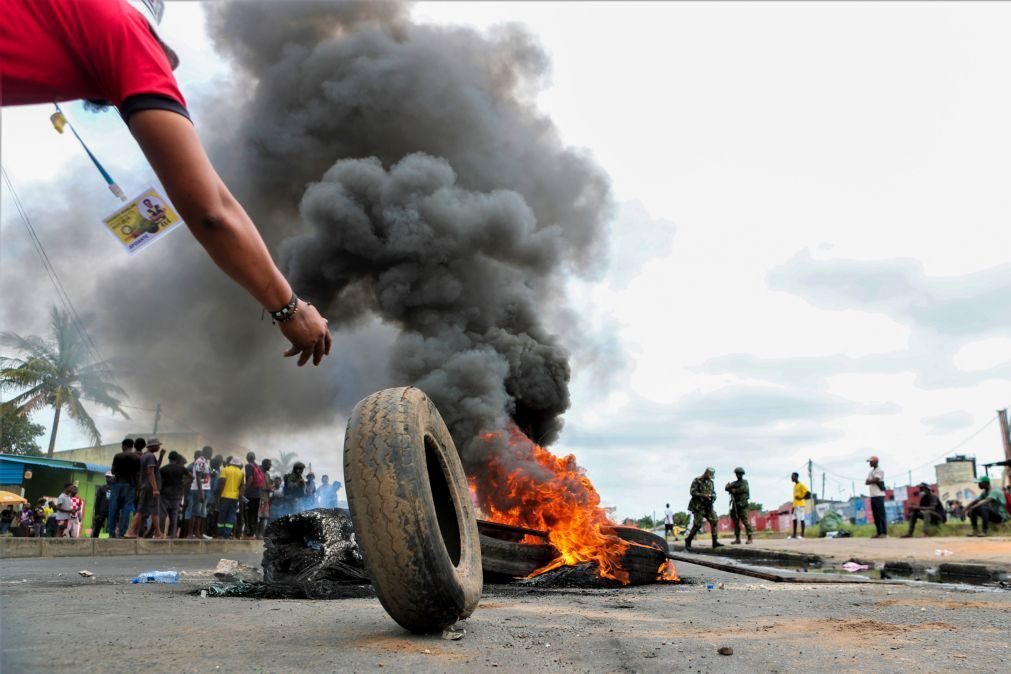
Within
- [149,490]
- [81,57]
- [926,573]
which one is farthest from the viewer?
[149,490]

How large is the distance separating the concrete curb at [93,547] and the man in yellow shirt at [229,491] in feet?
2.24

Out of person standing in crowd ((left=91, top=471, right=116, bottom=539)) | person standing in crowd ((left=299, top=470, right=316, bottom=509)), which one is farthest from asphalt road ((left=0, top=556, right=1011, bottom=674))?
person standing in crowd ((left=299, top=470, right=316, bottom=509))

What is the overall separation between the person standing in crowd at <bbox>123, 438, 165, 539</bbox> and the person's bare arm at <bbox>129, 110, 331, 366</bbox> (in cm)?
982

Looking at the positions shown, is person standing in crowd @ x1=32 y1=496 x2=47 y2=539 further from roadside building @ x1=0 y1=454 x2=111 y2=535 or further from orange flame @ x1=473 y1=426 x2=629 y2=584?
orange flame @ x1=473 y1=426 x2=629 y2=584

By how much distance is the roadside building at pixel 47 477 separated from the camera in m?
21.5

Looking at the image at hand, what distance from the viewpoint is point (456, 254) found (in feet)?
50.1

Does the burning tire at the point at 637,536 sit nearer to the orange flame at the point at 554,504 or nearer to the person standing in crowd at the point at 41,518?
the orange flame at the point at 554,504

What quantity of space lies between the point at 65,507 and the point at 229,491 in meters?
3.59

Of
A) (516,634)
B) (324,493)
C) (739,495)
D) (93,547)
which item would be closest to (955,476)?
(739,495)

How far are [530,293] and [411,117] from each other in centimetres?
564

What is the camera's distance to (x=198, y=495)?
1261cm

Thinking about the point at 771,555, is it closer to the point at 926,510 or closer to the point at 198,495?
the point at 926,510

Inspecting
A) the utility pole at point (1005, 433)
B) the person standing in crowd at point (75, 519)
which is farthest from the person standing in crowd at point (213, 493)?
the utility pole at point (1005, 433)

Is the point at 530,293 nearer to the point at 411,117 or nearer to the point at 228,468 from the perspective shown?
the point at 411,117
